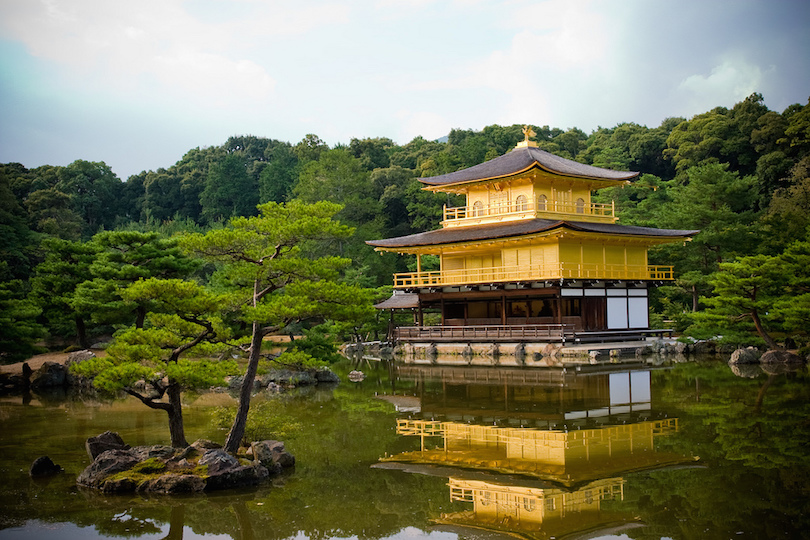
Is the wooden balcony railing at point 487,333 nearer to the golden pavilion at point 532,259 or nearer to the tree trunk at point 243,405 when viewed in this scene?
the golden pavilion at point 532,259

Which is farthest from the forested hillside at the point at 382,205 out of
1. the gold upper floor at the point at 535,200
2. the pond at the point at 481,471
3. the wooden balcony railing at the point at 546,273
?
the pond at the point at 481,471

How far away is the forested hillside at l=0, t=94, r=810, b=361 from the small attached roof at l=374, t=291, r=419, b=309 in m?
2.96

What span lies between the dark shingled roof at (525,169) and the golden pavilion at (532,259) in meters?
0.07

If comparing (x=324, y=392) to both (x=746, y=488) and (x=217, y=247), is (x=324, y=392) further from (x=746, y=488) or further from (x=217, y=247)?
(x=746, y=488)

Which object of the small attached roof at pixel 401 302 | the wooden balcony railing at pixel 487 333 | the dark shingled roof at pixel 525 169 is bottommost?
the wooden balcony railing at pixel 487 333

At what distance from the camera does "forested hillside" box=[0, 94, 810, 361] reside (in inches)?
957

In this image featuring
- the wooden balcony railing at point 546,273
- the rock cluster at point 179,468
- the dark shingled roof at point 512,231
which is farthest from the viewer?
the dark shingled roof at point 512,231

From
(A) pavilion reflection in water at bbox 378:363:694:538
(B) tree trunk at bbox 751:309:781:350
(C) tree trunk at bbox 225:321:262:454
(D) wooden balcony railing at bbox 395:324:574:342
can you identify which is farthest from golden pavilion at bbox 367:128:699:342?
(C) tree trunk at bbox 225:321:262:454

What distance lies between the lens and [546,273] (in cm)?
2912

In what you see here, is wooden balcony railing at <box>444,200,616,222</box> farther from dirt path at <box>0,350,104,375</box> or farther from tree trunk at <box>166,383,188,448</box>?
tree trunk at <box>166,383,188,448</box>

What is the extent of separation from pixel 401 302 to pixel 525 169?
8.80 metres

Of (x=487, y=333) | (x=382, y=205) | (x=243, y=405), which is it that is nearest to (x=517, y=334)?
(x=487, y=333)

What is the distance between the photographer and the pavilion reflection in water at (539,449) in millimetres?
7910

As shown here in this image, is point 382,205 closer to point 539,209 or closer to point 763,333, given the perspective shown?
point 539,209
